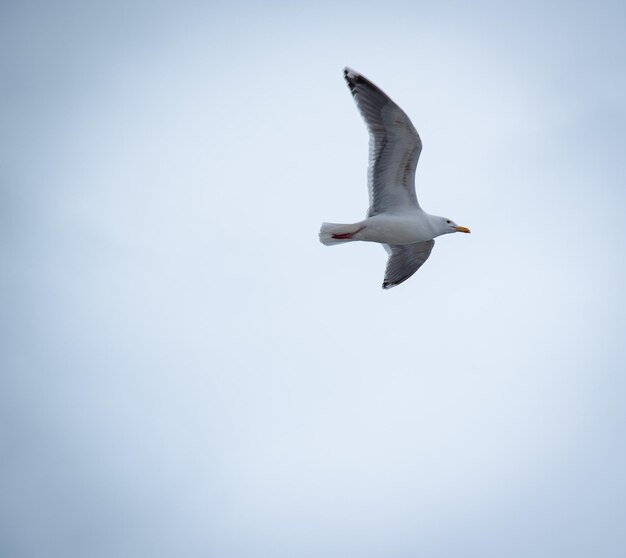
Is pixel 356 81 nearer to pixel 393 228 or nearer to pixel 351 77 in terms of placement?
pixel 351 77

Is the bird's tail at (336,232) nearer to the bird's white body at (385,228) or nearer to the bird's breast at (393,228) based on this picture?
the bird's white body at (385,228)

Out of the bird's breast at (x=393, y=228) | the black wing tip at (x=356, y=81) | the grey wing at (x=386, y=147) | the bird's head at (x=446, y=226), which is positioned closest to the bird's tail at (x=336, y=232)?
the bird's breast at (x=393, y=228)

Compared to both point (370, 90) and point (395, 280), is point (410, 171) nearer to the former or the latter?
point (370, 90)

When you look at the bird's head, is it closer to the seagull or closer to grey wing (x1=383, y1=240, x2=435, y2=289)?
the seagull

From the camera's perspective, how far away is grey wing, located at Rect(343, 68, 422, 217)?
1237 centimetres

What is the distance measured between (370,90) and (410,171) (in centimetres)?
129

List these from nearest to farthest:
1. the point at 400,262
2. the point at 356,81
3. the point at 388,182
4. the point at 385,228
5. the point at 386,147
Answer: the point at 356,81 → the point at 386,147 → the point at 388,182 → the point at 385,228 → the point at 400,262

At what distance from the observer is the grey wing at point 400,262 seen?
14695mm

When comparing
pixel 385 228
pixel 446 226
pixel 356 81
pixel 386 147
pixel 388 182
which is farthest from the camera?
pixel 446 226

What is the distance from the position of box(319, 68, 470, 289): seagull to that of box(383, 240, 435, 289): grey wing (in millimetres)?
397

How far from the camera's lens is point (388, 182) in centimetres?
1316

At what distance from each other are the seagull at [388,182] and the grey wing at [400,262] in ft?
1.30

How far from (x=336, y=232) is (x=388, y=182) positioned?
37.6 inches

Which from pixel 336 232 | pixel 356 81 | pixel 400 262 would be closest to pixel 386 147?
pixel 356 81
